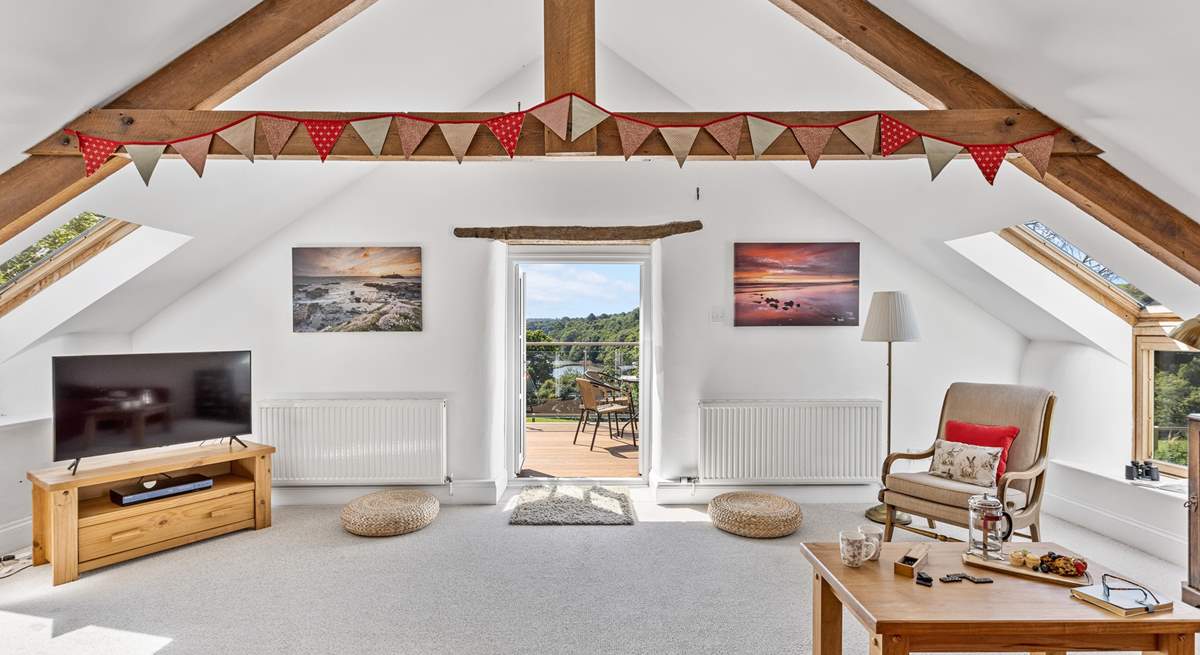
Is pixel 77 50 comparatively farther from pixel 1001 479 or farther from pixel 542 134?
pixel 1001 479

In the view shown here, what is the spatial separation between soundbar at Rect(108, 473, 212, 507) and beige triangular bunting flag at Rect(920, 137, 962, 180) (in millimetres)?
4212

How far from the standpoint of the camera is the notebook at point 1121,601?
1674 mm

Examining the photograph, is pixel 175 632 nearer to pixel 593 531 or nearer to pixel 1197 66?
pixel 593 531

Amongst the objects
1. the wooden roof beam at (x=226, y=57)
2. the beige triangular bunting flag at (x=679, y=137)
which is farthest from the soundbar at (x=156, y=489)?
the beige triangular bunting flag at (x=679, y=137)

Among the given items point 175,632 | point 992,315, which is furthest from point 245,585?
point 992,315

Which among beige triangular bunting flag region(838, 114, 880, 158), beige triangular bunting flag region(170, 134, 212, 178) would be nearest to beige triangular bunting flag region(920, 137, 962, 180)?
beige triangular bunting flag region(838, 114, 880, 158)

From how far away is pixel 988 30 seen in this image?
7.34 feet

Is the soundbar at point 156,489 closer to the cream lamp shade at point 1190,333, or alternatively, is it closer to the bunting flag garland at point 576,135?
the bunting flag garland at point 576,135

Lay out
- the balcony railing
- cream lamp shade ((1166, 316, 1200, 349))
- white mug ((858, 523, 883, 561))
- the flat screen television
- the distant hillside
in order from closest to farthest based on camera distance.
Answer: white mug ((858, 523, 883, 561)) → cream lamp shade ((1166, 316, 1200, 349)) → the flat screen television → the distant hillside → the balcony railing

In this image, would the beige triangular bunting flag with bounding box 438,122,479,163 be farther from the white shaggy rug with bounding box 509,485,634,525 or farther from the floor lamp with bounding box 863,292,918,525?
the floor lamp with bounding box 863,292,918,525

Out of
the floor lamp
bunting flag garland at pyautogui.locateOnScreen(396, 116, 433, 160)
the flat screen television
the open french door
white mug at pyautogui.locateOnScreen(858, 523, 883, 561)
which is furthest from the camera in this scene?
the open french door

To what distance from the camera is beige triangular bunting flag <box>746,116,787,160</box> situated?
2.63m

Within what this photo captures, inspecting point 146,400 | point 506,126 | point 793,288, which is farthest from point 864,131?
point 146,400

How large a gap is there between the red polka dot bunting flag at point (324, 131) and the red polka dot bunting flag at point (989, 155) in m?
2.76
